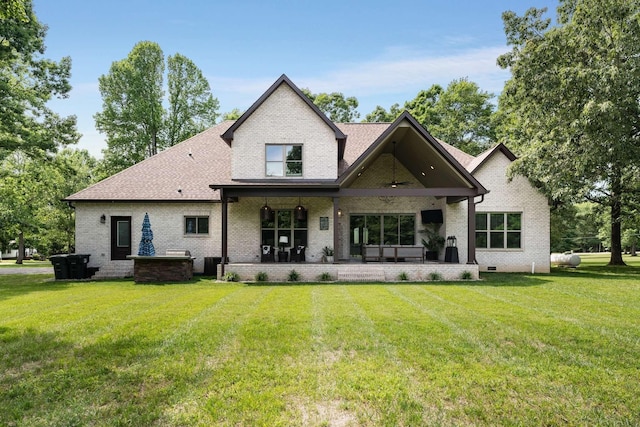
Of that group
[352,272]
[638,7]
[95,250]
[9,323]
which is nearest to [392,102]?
[638,7]

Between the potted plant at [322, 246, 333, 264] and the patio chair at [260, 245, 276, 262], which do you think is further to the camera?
the patio chair at [260, 245, 276, 262]

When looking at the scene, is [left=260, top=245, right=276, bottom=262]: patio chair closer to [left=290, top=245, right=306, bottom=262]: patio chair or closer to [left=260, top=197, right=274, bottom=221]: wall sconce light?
[left=290, top=245, right=306, bottom=262]: patio chair

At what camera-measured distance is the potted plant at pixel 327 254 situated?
1552 cm

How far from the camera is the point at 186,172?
18000 millimetres

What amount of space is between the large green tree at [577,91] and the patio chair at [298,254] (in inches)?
402

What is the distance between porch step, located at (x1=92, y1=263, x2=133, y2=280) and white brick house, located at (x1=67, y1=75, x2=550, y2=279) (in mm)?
44

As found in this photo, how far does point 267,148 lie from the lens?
52.3 ft

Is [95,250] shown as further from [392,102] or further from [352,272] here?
[392,102]

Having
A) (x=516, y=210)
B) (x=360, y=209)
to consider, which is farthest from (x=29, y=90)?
(x=516, y=210)

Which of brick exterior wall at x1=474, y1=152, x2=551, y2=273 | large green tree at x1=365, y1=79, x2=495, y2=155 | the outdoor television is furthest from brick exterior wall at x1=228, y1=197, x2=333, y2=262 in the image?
large green tree at x1=365, y1=79, x2=495, y2=155

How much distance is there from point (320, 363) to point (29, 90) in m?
22.3

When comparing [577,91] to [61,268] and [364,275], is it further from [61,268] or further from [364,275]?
[61,268]

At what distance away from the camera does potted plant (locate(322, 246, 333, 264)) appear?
1552cm

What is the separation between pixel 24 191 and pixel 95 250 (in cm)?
1792
